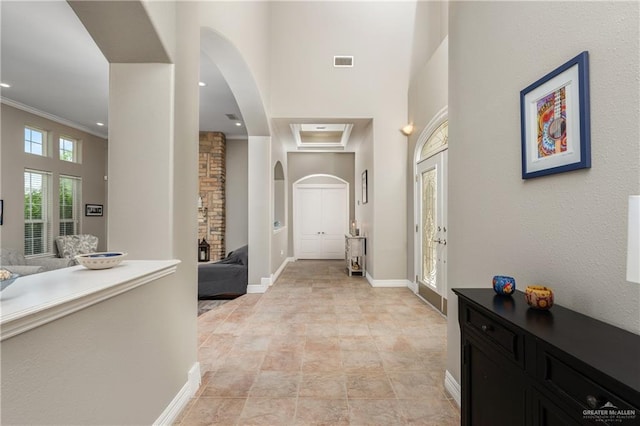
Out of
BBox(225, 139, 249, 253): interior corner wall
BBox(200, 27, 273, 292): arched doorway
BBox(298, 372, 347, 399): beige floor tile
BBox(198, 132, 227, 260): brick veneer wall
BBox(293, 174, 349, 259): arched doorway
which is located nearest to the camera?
BBox(298, 372, 347, 399): beige floor tile

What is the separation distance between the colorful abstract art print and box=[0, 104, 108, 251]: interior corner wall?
7.33 meters

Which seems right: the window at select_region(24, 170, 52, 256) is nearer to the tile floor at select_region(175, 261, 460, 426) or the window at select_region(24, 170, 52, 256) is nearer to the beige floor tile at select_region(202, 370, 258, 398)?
the tile floor at select_region(175, 261, 460, 426)

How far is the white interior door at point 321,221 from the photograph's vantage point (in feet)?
29.1

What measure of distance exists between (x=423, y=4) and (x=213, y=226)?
634 centimetres

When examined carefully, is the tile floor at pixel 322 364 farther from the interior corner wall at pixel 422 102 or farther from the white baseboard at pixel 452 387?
the interior corner wall at pixel 422 102

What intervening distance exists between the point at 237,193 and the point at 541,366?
7.75m

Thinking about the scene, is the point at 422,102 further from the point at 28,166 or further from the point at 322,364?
the point at 28,166

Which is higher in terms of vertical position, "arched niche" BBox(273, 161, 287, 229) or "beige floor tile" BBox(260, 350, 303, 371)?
"arched niche" BBox(273, 161, 287, 229)

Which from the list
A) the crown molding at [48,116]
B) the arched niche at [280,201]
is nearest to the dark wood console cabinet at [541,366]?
the arched niche at [280,201]

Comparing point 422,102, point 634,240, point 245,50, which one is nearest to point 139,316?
point 634,240

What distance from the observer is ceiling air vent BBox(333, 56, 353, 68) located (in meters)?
5.30

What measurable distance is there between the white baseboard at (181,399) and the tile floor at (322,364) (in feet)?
0.17

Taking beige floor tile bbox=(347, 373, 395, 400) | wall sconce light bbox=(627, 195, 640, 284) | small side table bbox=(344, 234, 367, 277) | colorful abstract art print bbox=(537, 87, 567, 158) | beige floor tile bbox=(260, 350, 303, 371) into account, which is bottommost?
beige floor tile bbox=(347, 373, 395, 400)

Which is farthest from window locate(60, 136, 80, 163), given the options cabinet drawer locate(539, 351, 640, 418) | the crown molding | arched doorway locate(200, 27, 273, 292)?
cabinet drawer locate(539, 351, 640, 418)
